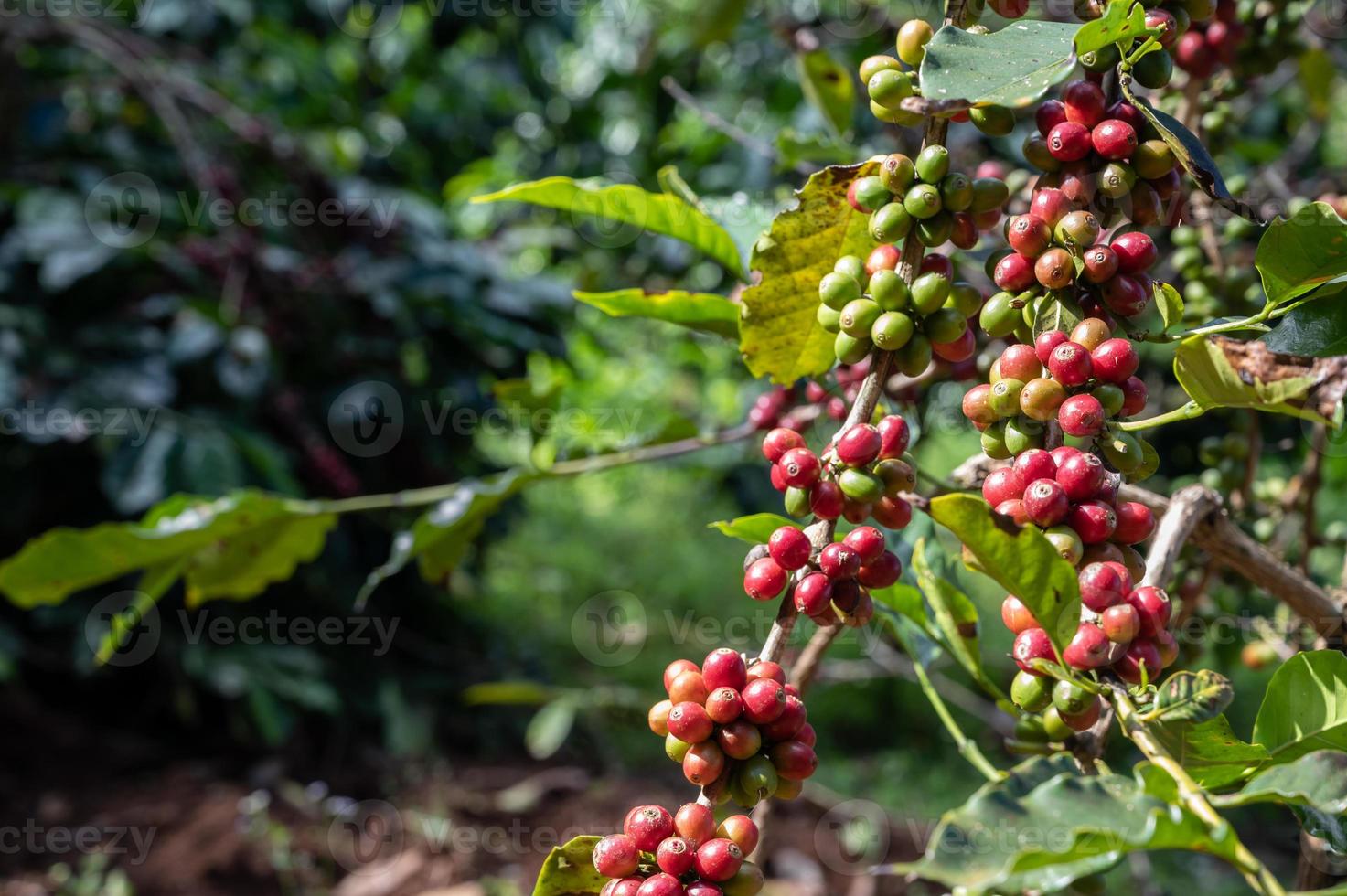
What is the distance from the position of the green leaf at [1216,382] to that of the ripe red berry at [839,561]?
0.59 ft

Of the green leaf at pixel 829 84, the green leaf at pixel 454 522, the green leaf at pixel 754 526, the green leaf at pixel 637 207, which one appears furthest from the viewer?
the green leaf at pixel 829 84

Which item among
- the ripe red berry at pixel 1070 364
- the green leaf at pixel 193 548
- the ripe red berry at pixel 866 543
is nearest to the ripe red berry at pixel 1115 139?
the ripe red berry at pixel 1070 364

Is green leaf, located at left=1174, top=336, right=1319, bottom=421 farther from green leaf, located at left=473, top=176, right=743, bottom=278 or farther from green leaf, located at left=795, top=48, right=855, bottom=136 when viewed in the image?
green leaf, located at left=795, top=48, right=855, bottom=136

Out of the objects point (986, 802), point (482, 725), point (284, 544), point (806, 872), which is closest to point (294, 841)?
point (482, 725)

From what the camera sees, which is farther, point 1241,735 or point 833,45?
point 1241,735

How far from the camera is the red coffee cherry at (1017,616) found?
0.45 meters

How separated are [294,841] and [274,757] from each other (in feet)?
1.47

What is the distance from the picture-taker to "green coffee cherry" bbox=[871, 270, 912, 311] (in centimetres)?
48

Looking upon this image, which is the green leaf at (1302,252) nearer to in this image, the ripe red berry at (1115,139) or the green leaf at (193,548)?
the ripe red berry at (1115,139)

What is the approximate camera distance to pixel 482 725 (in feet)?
8.91

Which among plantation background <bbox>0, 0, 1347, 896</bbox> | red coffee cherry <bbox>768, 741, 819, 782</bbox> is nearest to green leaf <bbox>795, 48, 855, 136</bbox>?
plantation background <bbox>0, 0, 1347, 896</bbox>

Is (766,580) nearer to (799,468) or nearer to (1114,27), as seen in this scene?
(799,468)

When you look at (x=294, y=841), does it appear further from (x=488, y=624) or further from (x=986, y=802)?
(x=986, y=802)

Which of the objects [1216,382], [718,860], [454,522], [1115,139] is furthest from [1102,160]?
[454,522]
